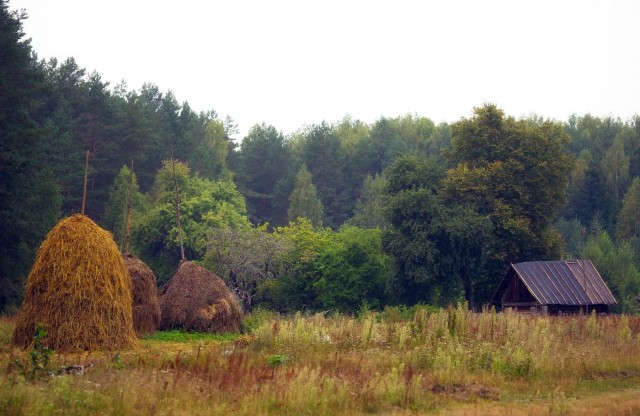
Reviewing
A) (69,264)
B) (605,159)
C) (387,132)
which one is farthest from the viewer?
(387,132)

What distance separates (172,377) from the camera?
1398cm

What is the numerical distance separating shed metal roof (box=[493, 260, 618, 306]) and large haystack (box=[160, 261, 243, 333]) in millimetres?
18097

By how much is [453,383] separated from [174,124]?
80.7m

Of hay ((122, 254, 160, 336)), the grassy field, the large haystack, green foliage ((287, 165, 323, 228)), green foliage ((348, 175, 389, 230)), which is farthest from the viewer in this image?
green foliage ((287, 165, 323, 228))

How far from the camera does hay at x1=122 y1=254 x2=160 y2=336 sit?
26.5 meters

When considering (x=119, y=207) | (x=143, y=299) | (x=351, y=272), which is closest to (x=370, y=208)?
(x=119, y=207)

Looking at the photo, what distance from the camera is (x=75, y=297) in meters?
21.4

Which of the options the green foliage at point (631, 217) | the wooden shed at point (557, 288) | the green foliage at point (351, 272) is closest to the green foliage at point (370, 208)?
the green foliage at point (631, 217)

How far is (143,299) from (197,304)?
250 centimetres

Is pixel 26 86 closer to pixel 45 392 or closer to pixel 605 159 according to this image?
pixel 45 392

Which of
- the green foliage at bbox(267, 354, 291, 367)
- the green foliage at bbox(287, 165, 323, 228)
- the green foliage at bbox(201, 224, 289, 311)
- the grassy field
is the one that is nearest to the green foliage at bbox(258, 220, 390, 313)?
the green foliage at bbox(201, 224, 289, 311)

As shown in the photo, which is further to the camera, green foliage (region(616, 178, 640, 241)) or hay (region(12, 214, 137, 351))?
green foliage (region(616, 178, 640, 241))

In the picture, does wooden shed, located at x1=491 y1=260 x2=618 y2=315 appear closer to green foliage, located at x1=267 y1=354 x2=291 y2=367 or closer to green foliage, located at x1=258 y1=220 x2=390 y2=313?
green foliage, located at x1=258 y1=220 x2=390 y2=313

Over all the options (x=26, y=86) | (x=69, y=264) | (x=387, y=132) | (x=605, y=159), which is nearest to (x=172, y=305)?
(x=69, y=264)
